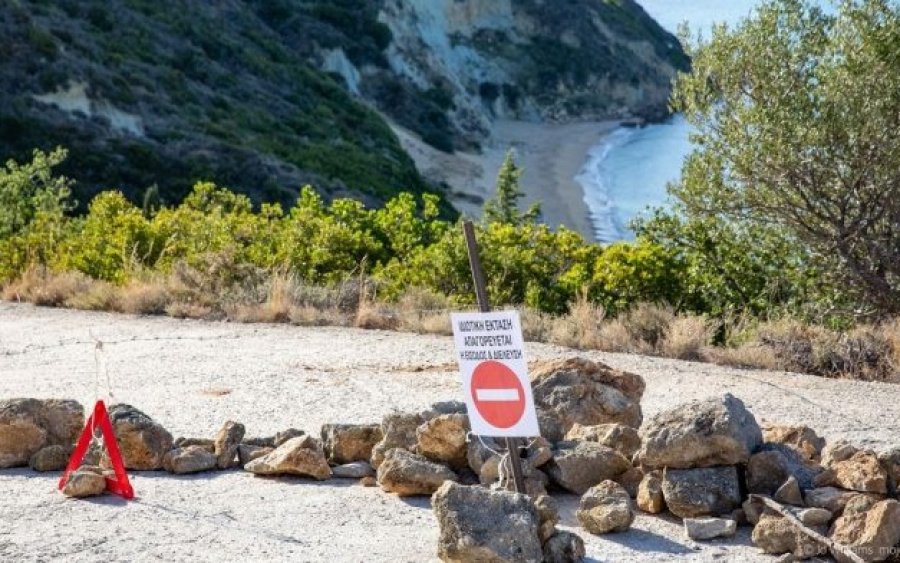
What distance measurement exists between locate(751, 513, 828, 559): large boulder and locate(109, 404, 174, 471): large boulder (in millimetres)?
→ 3229

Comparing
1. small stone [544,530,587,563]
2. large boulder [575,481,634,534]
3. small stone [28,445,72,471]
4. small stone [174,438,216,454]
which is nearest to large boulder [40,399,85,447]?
small stone [28,445,72,471]

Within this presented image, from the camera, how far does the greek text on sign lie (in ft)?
16.8

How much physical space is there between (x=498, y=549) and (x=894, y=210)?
8.47 m

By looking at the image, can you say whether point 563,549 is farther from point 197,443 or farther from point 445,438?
point 197,443

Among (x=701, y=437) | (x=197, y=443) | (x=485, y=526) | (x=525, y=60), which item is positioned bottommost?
(x=197, y=443)

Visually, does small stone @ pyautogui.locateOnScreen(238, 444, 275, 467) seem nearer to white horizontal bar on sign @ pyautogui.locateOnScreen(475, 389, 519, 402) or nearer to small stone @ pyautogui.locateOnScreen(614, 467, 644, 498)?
white horizontal bar on sign @ pyautogui.locateOnScreen(475, 389, 519, 402)

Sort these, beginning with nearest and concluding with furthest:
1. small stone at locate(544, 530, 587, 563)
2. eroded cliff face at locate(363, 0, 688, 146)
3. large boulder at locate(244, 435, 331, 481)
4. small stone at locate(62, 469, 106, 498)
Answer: small stone at locate(544, 530, 587, 563)
small stone at locate(62, 469, 106, 498)
large boulder at locate(244, 435, 331, 481)
eroded cliff face at locate(363, 0, 688, 146)

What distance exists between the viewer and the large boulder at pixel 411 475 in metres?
6.01

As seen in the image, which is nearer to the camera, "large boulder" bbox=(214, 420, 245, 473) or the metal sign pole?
the metal sign pole

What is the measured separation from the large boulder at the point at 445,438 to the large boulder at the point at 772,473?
1.42 m

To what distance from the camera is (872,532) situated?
16.0 feet

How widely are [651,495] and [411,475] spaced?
117 centimetres

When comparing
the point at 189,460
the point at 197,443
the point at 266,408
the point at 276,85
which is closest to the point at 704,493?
the point at 189,460

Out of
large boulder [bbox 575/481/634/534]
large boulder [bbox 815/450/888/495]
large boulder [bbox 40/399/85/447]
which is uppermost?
large boulder [bbox 40/399/85/447]
